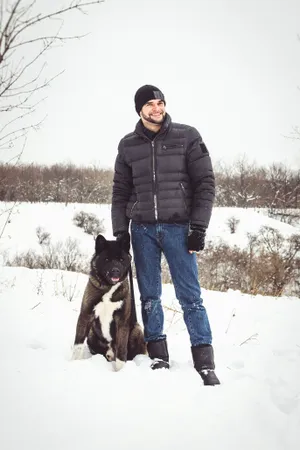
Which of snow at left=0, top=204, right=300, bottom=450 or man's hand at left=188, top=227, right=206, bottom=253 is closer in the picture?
snow at left=0, top=204, right=300, bottom=450

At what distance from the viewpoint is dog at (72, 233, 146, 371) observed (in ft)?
9.26

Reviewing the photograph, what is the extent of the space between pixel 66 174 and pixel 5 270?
42293 millimetres

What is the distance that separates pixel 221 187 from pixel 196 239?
150ft

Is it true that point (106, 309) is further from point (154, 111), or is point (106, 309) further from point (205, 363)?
point (154, 111)

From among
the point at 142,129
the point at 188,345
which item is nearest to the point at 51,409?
the point at 188,345

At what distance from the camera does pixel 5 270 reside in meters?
6.70

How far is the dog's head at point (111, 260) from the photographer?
9.29ft

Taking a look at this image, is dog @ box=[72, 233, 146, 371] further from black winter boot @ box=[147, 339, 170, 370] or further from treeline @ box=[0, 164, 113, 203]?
treeline @ box=[0, 164, 113, 203]

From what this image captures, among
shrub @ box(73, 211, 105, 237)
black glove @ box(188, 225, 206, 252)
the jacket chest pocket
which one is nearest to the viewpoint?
black glove @ box(188, 225, 206, 252)

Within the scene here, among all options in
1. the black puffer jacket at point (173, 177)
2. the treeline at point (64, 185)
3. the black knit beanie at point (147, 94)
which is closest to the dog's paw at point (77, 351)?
the black puffer jacket at point (173, 177)

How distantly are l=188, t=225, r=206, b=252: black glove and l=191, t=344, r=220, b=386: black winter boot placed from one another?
2.81 ft

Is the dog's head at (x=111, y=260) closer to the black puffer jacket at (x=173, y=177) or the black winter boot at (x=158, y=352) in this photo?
the black puffer jacket at (x=173, y=177)

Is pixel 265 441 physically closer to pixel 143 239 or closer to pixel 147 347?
pixel 147 347

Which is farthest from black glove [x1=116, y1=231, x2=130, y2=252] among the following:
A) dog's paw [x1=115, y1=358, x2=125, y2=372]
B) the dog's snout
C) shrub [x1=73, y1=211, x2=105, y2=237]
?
shrub [x1=73, y1=211, x2=105, y2=237]
